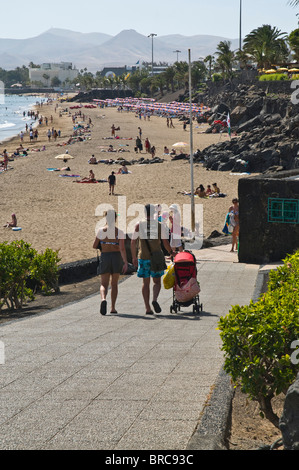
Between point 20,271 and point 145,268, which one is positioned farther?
point 20,271

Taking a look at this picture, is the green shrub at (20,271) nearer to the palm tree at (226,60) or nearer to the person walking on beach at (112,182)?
the person walking on beach at (112,182)

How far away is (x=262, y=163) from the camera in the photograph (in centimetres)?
3341

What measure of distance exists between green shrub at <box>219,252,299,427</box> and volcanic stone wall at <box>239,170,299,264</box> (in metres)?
8.69

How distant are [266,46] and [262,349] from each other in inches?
2832

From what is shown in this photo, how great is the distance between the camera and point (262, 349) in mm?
3889

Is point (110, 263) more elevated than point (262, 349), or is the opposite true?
point (262, 349)

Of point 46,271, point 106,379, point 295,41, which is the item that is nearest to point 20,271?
point 46,271

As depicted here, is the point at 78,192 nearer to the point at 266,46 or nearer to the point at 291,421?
the point at 291,421

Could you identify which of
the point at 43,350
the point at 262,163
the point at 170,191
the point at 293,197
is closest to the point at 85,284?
the point at 293,197

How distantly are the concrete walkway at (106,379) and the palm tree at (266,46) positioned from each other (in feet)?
208

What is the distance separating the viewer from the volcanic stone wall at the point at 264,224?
41.4 ft

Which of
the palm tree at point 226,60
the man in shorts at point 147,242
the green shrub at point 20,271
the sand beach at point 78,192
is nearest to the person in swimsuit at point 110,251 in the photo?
the man in shorts at point 147,242
